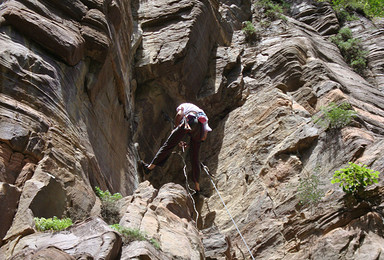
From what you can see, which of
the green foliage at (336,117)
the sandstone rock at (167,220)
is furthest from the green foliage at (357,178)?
the sandstone rock at (167,220)

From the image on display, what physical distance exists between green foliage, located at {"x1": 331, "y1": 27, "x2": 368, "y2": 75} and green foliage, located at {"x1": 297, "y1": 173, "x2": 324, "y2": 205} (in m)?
10.2

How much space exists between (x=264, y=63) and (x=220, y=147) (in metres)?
4.27

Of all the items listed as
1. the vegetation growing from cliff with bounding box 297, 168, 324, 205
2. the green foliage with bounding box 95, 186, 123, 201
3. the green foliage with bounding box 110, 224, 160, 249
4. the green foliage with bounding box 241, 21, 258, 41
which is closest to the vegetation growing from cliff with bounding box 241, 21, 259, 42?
the green foliage with bounding box 241, 21, 258, 41

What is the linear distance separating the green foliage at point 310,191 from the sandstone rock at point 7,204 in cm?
624

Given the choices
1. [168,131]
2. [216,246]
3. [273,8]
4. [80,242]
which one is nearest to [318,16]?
[273,8]

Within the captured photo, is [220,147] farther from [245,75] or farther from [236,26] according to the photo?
[236,26]

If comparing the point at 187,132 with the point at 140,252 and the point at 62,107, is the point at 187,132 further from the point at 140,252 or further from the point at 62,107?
the point at 140,252

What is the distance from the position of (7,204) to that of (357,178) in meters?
6.79

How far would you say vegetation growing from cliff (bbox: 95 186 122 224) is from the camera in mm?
8805

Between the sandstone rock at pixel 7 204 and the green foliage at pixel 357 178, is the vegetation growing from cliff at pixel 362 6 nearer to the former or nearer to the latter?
the green foliage at pixel 357 178

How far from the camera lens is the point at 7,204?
734cm

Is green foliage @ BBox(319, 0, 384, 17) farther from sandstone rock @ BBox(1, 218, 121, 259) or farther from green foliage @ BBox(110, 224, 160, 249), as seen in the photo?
sandstone rock @ BBox(1, 218, 121, 259)

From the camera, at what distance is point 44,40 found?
33.8 ft

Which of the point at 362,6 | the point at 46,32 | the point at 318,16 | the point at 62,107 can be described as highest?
the point at 362,6
